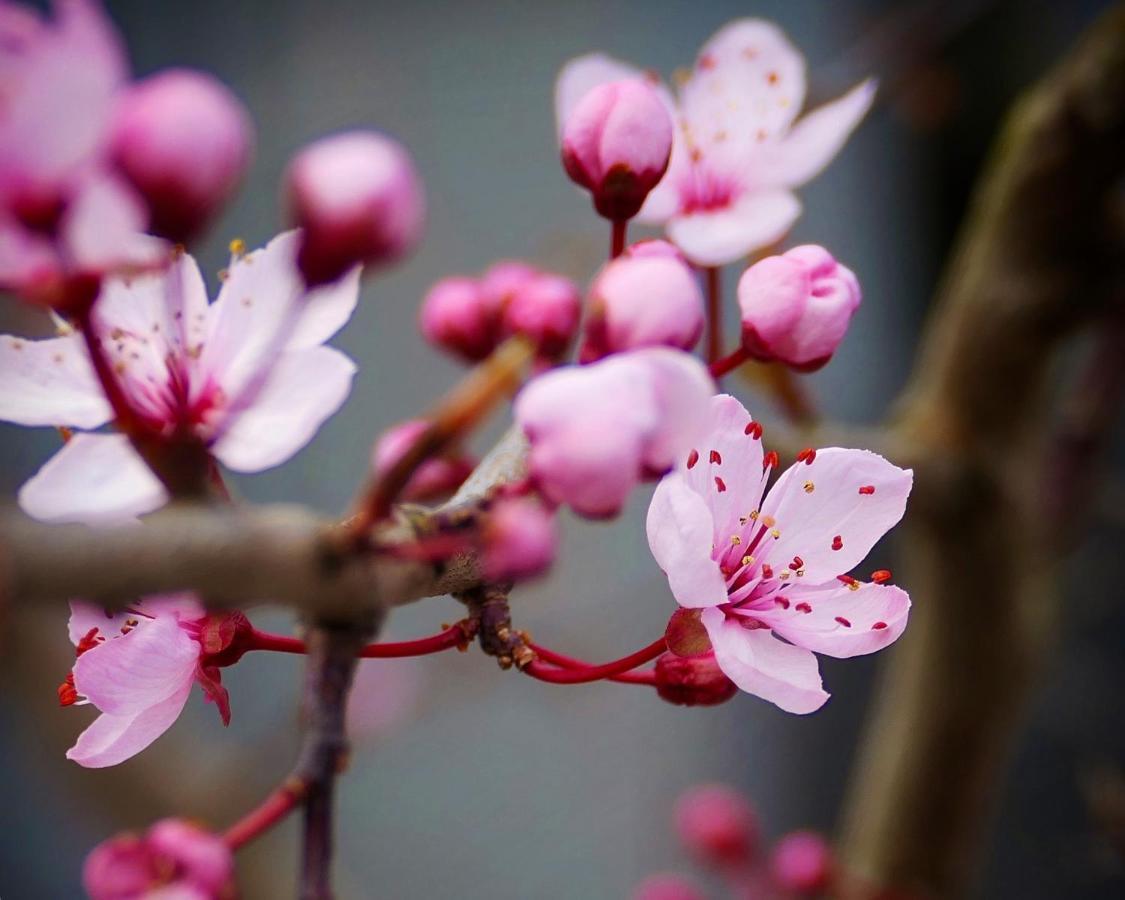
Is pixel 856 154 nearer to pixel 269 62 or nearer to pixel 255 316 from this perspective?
pixel 269 62

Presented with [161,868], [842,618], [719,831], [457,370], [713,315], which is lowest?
[719,831]

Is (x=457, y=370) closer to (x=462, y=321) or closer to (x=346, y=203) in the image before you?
(x=462, y=321)

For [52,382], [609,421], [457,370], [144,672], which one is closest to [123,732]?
[144,672]

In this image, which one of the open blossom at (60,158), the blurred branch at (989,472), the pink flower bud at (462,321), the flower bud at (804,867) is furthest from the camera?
the flower bud at (804,867)

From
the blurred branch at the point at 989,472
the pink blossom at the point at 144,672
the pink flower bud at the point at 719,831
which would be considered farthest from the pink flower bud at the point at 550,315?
the pink flower bud at the point at 719,831

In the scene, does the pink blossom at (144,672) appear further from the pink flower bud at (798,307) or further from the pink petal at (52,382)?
the pink flower bud at (798,307)

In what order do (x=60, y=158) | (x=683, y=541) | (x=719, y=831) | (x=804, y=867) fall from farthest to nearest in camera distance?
(x=719, y=831) → (x=804, y=867) → (x=683, y=541) → (x=60, y=158)

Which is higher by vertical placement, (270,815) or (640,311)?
(640,311)
